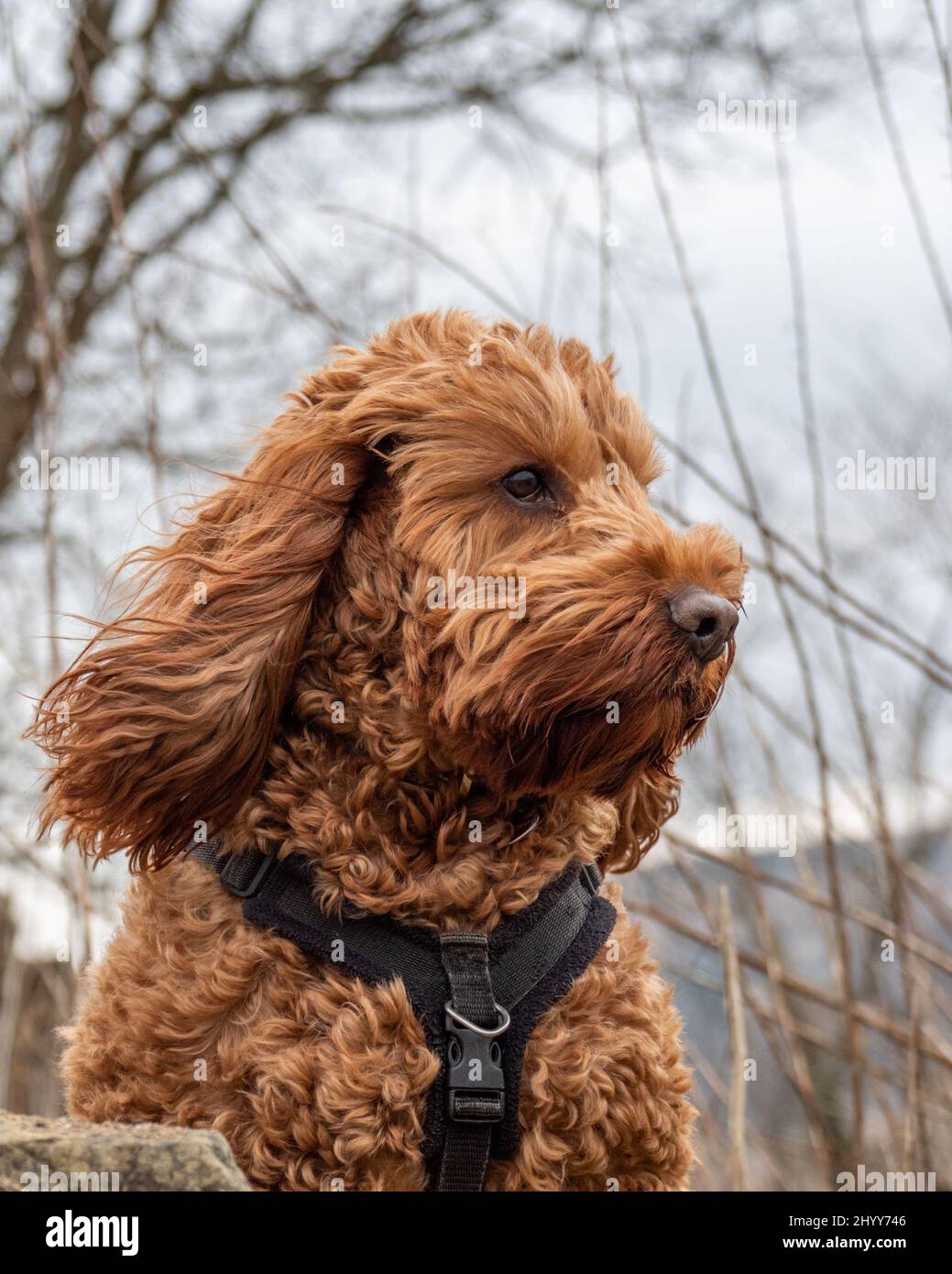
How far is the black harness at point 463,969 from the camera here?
239 cm

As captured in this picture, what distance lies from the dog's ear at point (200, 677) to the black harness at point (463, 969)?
0.15m

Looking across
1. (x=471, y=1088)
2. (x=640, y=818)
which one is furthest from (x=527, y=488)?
(x=471, y=1088)

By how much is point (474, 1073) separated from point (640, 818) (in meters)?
0.89

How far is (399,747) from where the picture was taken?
2643 millimetres

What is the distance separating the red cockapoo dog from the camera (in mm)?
2410

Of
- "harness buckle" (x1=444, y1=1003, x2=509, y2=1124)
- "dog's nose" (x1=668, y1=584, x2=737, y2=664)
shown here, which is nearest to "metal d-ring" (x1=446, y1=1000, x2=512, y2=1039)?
"harness buckle" (x1=444, y1=1003, x2=509, y2=1124)

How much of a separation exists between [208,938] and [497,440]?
1.08 metres

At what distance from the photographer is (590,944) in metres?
2.59

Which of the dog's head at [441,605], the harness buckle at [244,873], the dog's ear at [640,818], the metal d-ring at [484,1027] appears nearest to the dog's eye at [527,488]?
the dog's head at [441,605]

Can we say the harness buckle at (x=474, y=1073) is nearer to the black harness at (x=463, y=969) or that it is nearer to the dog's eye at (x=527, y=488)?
the black harness at (x=463, y=969)

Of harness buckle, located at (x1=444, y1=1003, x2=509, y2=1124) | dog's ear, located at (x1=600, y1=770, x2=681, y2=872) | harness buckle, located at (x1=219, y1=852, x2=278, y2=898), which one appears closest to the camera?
harness buckle, located at (x1=444, y1=1003, x2=509, y2=1124)

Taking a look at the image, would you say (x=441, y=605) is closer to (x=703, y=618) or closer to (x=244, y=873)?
(x=703, y=618)

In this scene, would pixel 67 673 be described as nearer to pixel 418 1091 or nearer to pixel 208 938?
pixel 208 938

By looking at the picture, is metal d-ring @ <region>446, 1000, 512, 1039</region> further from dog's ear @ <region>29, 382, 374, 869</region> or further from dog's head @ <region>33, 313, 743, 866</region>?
dog's ear @ <region>29, 382, 374, 869</region>
